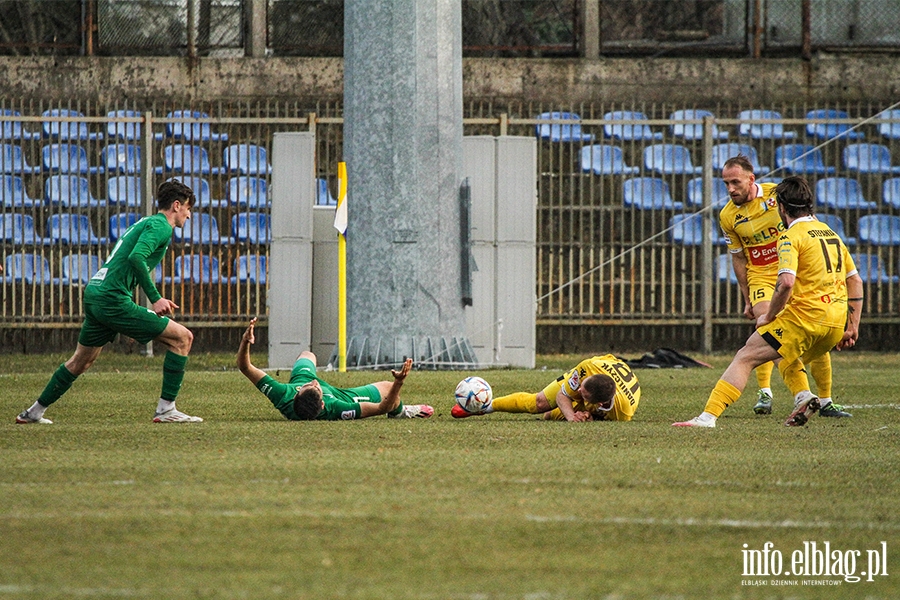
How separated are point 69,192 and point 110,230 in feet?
2.62

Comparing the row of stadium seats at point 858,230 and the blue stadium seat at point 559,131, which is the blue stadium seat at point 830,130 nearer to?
the row of stadium seats at point 858,230

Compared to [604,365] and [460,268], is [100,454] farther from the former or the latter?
[460,268]

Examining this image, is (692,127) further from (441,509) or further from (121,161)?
(441,509)

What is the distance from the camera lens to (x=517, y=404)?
33.1 ft

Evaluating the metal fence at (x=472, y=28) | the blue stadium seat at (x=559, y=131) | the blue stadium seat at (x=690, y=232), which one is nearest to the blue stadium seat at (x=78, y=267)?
the metal fence at (x=472, y=28)

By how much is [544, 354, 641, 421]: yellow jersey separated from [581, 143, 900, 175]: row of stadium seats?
10372 millimetres

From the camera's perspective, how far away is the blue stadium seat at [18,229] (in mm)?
18828

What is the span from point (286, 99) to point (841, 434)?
45.2 feet

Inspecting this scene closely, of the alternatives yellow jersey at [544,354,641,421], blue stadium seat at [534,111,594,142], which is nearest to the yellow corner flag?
blue stadium seat at [534,111,594,142]

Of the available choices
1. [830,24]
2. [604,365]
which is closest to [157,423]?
[604,365]

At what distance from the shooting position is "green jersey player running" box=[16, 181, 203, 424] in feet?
30.6

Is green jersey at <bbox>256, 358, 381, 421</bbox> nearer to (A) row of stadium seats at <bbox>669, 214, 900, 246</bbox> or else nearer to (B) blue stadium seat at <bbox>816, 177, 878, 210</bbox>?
(A) row of stadium seats at <bbox>669, 214, 900, 246</bbox>

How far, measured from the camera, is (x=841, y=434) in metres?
8.63

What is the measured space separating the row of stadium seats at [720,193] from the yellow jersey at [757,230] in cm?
900
